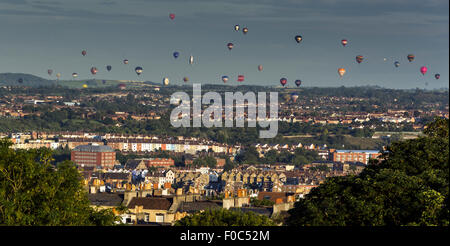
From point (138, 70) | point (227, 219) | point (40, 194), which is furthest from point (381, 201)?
point (138, 70)

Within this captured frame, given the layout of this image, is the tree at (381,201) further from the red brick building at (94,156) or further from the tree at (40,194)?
the red brick building at (94,156)

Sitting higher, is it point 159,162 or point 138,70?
point 138,70

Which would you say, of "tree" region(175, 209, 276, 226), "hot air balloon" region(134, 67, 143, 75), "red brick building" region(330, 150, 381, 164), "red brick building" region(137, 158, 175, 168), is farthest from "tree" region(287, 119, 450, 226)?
"red brick building" region(330, 150, 381, 164)

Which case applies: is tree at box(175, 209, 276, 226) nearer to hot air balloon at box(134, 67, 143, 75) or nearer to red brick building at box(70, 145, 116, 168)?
red brick building at box(70, 145, 116, 168)

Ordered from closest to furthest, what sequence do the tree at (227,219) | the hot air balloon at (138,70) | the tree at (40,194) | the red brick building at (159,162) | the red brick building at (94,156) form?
the tree at (40,194)
the tree at (227,219)
the red brick building at (159,162)
the red brick building at (94,156)
the hot air balloon at (138,70)

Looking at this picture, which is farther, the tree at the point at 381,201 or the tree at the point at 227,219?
the tree at the point at 227,219

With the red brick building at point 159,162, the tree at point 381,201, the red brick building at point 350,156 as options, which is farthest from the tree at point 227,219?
the red brick building at point 350,156

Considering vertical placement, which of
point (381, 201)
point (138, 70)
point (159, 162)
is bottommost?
point (159, 162)

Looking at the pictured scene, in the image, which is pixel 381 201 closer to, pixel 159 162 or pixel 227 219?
pixel 227 219
